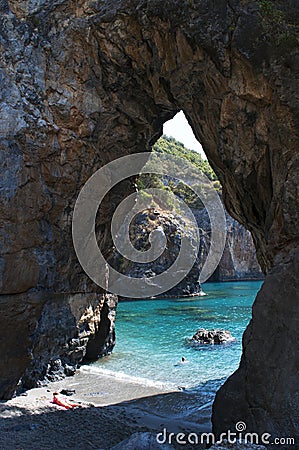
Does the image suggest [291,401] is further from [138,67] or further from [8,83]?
[8,83]

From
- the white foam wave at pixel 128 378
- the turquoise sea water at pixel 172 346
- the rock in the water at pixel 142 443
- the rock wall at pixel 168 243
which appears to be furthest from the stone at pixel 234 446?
the rock wall at pixel 168 243

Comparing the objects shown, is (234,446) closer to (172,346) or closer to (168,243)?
(172,346)

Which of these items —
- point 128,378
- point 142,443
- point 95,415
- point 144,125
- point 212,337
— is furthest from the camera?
point 212,337

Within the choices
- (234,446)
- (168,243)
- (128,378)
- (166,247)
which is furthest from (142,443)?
(168,243)

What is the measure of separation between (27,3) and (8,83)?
2392 mm

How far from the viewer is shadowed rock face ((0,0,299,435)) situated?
26.7 feet

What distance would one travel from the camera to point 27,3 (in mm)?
12578

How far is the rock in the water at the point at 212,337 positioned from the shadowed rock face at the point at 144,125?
809 centimetres

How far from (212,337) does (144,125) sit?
37.4 ft

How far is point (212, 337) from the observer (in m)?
21.3

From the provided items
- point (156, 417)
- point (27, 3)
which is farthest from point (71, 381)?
point (27, 3)

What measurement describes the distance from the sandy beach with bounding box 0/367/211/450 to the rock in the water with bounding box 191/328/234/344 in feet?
25.1

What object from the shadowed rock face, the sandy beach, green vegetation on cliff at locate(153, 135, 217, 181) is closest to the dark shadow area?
the sandy beach

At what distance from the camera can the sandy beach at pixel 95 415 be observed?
29.5 ft
